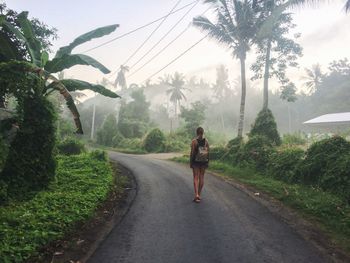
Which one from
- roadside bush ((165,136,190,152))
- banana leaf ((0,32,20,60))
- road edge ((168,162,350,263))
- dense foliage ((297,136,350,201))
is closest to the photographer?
road edge ((168,162,350,263))

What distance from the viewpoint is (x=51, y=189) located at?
384 inches

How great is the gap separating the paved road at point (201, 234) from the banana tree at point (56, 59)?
4391 millimetres

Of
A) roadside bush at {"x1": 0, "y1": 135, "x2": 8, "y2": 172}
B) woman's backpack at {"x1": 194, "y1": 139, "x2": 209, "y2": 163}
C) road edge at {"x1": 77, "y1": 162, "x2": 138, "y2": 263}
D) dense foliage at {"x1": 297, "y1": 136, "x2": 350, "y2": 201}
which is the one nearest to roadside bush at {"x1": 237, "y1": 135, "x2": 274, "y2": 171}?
dense foliage at {"x1": 297, "y1": 136, "x2": 350, "y2": 201}

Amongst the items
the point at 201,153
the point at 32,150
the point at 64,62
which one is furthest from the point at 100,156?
the point at 201,153

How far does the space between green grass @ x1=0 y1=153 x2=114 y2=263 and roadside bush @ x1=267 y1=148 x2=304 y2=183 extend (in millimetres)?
6429

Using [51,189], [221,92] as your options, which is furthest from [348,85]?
[51,189]

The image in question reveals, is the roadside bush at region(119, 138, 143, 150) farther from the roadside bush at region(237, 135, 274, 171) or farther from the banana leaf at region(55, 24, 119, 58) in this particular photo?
the banana leaf at region(55, 24, 119, 58)

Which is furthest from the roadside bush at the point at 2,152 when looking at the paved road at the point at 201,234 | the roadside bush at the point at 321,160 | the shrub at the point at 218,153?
the shrub at the point at 218,153

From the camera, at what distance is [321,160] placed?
36.9 ft

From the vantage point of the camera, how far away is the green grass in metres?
5.45

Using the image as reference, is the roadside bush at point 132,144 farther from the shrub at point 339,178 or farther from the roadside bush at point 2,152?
the roadside bush at point 2,152

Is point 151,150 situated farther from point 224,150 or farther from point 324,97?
point 324,97

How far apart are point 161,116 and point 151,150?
49203 millimetres

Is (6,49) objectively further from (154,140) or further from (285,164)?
(154,140)
